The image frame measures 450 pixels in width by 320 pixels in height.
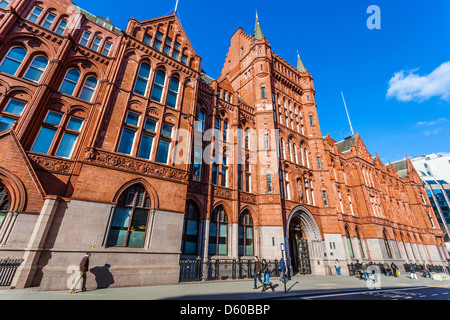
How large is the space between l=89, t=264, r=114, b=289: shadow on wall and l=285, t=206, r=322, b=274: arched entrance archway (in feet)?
56.2

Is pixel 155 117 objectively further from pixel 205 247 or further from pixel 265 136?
pixel 265 136

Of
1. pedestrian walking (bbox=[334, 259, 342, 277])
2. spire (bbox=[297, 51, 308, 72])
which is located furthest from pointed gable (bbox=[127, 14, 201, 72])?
pedestrian walking (bbox=[334, 259, 342, 277])

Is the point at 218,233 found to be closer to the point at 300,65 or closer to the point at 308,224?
the point at 308,224

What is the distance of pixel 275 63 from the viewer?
96.3 feet

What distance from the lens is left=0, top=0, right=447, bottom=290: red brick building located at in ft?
32.5

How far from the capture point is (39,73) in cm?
1320

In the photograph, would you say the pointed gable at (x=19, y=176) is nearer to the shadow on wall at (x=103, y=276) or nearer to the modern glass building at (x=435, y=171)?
the shadow on wall at (x=103, y=276)

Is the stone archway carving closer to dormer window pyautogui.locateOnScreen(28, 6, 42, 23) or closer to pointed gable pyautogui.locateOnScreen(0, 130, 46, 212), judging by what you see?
pointed gable pyautogui.locateOnScreen(0, 130, 46, 212)

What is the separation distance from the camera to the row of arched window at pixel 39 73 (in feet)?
41.1

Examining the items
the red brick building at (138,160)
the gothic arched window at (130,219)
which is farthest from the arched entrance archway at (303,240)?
the gothic arched window at (130,219)

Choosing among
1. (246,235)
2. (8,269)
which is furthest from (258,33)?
(8,269)

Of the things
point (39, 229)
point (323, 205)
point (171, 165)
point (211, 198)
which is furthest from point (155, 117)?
point (323, 205)

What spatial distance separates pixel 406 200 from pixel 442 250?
44.2ft

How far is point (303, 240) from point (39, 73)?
90.2 ft
